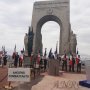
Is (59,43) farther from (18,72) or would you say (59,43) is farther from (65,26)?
(18,72)

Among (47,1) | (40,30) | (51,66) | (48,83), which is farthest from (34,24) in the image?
(48,83)

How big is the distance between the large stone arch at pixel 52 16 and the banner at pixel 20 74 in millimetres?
29907

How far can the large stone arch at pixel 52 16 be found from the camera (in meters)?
39.1

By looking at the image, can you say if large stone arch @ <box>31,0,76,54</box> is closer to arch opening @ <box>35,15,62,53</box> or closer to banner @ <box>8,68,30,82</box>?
arch opening @ <box>35,15,62,53</box>

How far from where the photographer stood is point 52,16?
40.2 meters

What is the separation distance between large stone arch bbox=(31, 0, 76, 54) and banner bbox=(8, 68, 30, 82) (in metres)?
29.9

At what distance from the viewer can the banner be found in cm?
837

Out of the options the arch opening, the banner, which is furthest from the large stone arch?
the banner

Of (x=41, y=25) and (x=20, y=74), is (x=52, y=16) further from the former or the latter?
(x=20, y=74)

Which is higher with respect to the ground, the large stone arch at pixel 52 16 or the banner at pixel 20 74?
the large stone arch at pixel 52 16

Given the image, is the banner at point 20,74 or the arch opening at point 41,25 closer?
the banner at point 20,74

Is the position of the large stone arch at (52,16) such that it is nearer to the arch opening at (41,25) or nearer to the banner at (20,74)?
the arch opening at (41,25)

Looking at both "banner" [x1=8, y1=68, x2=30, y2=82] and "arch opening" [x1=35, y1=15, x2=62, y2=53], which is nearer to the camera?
"banner" [x1=8, y1=68, x2=30, y2=82]

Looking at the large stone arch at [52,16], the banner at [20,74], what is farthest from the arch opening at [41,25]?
the banner at [20,74]
